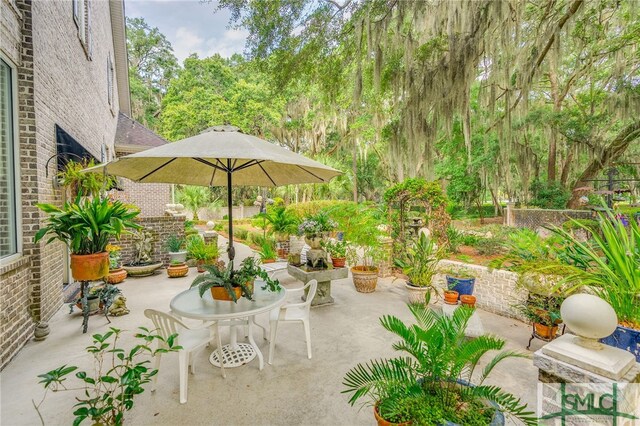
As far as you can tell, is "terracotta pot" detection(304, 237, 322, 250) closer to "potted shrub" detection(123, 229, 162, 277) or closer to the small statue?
the small statue

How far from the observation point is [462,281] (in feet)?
15.1

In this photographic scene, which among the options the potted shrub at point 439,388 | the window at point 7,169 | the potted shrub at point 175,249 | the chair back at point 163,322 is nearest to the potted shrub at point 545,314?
the potted shrub at point 439,388

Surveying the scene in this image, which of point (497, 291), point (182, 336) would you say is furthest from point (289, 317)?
point (497, 291)

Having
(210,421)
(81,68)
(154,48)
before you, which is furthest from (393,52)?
(154,48)

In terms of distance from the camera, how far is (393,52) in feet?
20.2

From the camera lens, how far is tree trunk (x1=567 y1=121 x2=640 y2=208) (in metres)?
7.67

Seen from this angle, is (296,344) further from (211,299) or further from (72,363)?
(72,363)

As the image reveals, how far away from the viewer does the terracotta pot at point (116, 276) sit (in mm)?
5863

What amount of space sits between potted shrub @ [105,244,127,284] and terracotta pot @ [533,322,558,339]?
6779 millimetres

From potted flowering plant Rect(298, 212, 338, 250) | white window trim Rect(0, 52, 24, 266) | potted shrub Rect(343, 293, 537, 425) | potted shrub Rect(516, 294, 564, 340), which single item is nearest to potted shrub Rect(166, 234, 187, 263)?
white window trim Rect(0, 52, 24, 266)

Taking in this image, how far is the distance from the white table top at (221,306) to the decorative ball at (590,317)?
2163mm

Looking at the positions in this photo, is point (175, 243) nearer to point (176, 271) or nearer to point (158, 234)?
point (158, 234)

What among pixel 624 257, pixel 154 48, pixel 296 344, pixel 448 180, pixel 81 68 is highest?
pixel 154 48

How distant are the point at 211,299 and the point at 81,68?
18.8 feet
